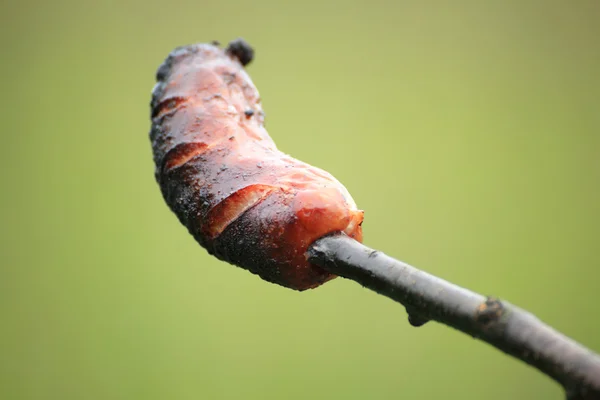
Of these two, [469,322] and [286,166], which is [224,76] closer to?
[286,166]

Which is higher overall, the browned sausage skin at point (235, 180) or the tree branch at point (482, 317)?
the browned sausage skin at point (235, 180)

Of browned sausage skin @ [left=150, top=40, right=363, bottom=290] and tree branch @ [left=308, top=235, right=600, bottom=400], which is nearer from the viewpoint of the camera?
tree branch @ [left=308, top=235, right=600, bottom=400]

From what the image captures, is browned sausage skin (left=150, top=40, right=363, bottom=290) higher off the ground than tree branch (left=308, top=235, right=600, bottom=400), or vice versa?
browned sausage skin (left=150, top=40, right=363, bottom=290)

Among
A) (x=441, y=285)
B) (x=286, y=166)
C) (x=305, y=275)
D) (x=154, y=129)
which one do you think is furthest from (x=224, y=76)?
(x=441, y=285)

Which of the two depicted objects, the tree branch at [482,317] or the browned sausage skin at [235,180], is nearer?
the tree branch at [482,317]
